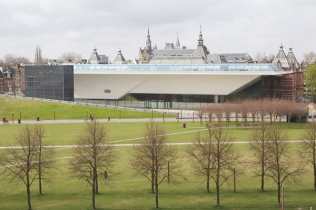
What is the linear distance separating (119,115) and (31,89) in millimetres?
20973

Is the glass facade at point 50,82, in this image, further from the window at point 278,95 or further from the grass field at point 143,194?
the grass field at point 143,194

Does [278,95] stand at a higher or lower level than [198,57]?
lower

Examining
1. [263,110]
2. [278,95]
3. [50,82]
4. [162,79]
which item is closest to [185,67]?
[162,79]

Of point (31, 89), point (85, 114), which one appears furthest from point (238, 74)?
point (31, 89)

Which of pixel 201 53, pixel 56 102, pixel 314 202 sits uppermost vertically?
pixel 201 53

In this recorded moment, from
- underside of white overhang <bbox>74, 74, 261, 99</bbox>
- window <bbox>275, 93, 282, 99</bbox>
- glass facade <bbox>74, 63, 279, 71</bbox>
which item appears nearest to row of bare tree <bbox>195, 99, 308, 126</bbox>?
glass facade <bbox>74, 63, 279, 71</bbox>

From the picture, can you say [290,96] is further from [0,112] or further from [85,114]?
[0,112]

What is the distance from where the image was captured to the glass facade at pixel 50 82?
248ft

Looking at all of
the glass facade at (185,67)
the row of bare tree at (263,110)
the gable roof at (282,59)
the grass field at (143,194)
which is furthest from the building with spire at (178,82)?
the grass field at (143,194)

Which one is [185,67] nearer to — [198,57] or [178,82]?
[178,82]

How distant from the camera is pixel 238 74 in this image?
7306 cm

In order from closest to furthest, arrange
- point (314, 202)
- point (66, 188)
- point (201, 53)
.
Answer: point (314, 202) → point (66, 188) → point (201, 53)

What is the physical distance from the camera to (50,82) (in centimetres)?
7588

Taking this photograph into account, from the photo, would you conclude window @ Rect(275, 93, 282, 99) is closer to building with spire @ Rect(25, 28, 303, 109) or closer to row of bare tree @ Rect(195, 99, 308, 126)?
building with spire @ Rect(25, 28, 303, 109)
